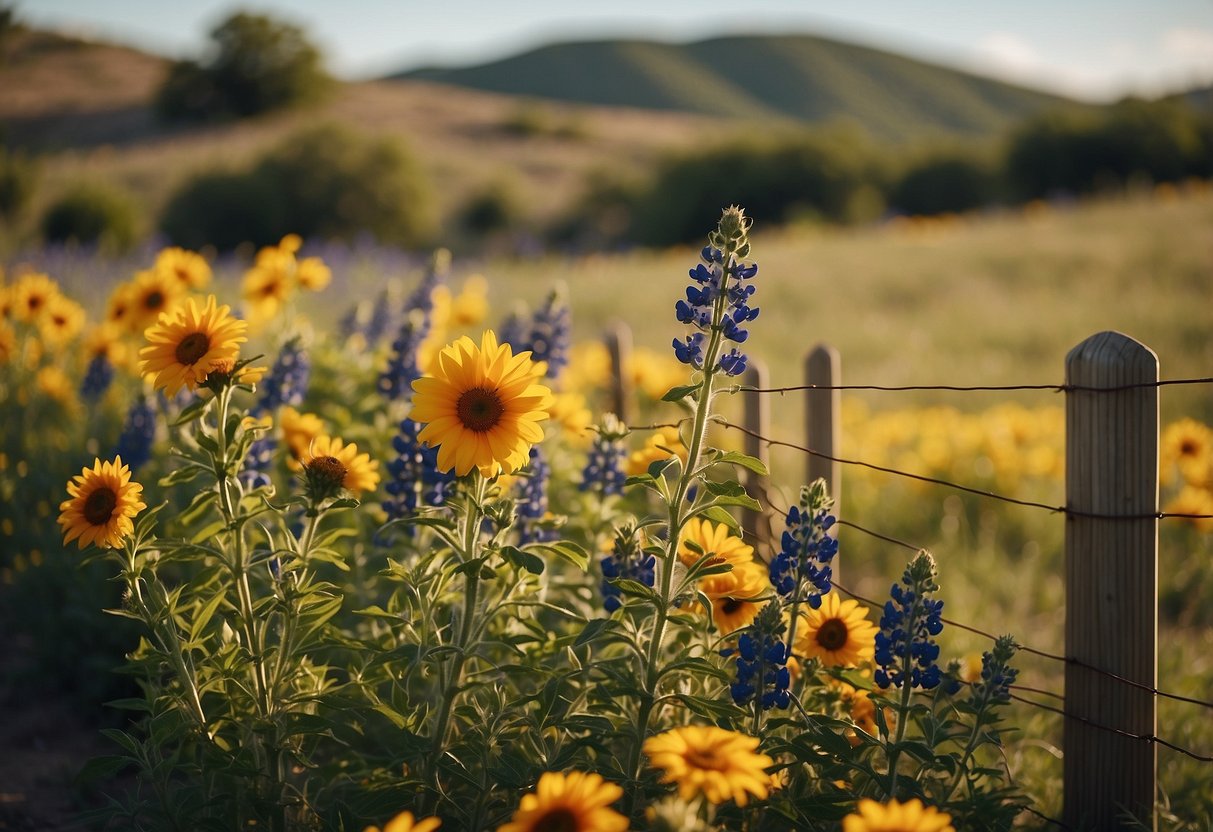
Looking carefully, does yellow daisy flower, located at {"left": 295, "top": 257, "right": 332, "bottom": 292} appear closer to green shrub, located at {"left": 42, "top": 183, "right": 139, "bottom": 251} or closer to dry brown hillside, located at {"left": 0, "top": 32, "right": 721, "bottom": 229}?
green shrub, located at {"left": 42, "top": 183, "right": 139, "bottom": 251}

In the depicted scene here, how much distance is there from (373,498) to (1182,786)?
278 centimetres

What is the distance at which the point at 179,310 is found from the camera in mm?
2016

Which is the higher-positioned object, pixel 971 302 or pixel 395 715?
pixel 971 302

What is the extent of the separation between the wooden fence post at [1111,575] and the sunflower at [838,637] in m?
0.62

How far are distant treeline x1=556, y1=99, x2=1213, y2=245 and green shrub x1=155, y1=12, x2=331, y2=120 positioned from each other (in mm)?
21718

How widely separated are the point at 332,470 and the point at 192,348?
413 millimetres

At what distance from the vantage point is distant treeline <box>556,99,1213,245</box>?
2608cm

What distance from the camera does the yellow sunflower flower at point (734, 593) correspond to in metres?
2.15

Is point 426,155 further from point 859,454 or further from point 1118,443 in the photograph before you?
point 1118,443

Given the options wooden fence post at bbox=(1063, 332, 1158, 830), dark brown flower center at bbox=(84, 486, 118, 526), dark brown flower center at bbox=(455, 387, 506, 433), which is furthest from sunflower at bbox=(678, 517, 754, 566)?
dark brown flower center at bbox=(84, 486, 118, 526)

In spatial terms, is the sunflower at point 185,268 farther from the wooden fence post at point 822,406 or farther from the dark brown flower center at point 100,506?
the wooden fence post at point 822,406

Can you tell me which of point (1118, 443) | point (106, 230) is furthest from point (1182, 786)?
point (106, 230)

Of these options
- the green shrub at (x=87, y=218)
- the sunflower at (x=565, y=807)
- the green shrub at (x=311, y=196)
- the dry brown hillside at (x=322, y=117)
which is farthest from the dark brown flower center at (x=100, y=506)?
the dry brown hillside at (x=322, y=117)

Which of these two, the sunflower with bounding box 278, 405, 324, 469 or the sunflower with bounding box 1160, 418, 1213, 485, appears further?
the sunflower with bounding box 1160, 418, 1213, 485
